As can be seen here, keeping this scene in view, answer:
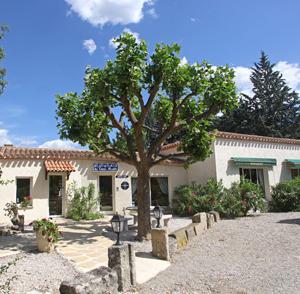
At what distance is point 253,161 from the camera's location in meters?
18.7

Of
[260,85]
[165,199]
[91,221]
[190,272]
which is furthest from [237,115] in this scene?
[190,272]

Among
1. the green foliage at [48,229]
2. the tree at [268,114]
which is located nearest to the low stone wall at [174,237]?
the green foliage at [48,229]

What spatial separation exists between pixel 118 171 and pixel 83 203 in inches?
109

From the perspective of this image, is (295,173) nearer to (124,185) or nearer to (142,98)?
(124,185)

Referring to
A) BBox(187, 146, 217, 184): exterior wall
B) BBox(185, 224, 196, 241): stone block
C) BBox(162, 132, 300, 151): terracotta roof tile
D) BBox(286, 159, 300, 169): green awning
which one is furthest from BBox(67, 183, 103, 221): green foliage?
A: BBox(286, 159, 300, 169): green awning

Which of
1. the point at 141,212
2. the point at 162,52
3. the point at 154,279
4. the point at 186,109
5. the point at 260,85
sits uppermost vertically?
the point at 260,85

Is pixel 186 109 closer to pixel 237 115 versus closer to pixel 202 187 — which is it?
pixel 202 187

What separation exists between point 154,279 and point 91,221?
850cm

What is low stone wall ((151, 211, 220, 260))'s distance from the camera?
8586 millimetres

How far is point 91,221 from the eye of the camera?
49.5 ft

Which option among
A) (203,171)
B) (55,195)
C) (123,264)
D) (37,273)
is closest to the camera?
(123,264)

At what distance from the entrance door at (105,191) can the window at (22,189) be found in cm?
381

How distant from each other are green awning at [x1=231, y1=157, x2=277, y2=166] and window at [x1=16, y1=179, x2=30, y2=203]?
1109cm

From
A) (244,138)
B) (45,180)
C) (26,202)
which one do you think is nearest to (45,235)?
(26,202)
